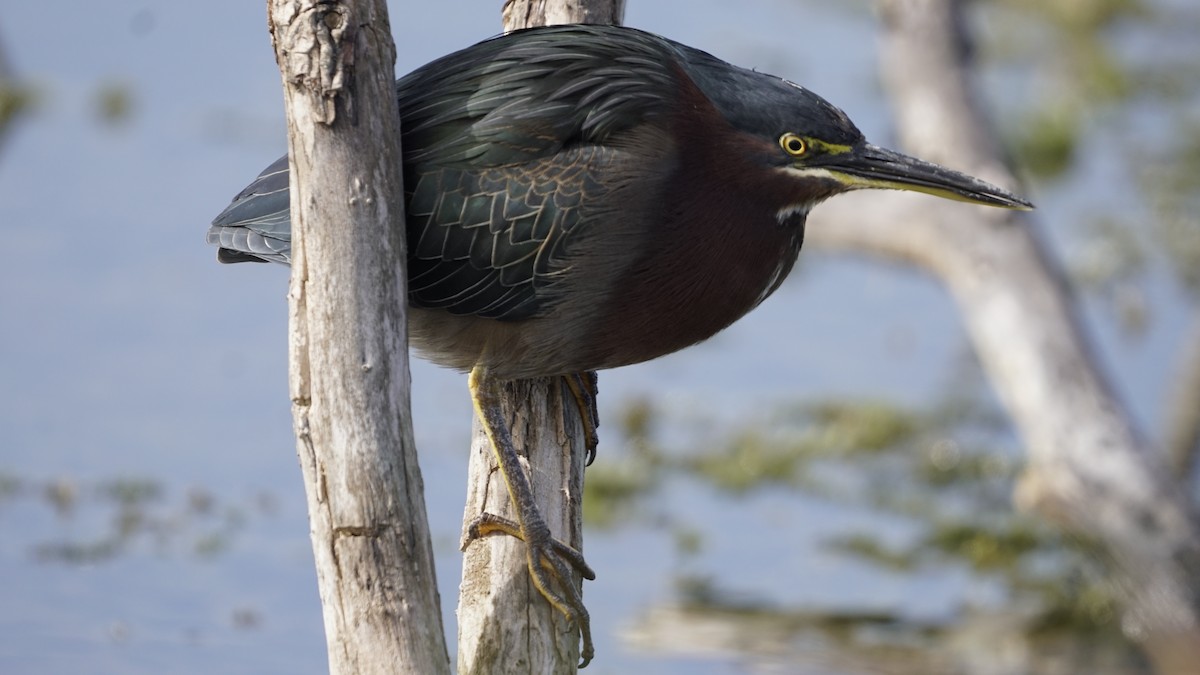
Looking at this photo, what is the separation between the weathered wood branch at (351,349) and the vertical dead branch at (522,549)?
13.1 inches

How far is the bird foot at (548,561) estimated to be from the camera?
10.6 feet

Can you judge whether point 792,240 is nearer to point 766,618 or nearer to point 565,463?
point 565,463

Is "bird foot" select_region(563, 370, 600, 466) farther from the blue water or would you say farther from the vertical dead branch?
the blue water

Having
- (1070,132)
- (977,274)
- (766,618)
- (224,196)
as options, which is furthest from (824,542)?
(1070,132)

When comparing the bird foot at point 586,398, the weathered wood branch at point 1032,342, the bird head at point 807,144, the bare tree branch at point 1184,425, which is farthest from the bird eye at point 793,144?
the bare tree branch at point 1184,425

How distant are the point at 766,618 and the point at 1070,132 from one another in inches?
174

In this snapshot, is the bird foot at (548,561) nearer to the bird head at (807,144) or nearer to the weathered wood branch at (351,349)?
the weathered wood branch at (351,349)

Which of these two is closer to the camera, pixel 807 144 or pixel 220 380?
pixel 807 144

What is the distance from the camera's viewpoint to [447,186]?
3.24 m

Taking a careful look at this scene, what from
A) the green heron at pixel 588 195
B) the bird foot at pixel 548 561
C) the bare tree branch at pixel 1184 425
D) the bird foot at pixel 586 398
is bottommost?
the bird foot at pixel 548 561

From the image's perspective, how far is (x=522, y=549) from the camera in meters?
3.29

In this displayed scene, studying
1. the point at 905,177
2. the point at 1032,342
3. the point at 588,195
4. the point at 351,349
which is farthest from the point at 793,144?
the point at 1032,342

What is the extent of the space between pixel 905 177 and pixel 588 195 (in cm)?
67

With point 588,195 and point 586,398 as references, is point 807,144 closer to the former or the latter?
point 588,195
